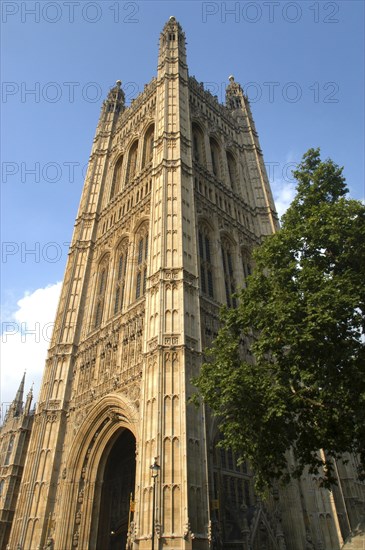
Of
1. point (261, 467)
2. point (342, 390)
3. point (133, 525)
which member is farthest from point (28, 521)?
point (342, 390)

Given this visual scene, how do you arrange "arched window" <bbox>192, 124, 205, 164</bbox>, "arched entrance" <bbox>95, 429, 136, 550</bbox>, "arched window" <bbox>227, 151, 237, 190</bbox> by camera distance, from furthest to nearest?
"arched window" <bbox>227, 151, 237, 190</bbox>
"arched window" <bbox>192, 124, 205, 164</bbox>
"arched entrance" <bbox>95, 429, 136, 550</bbox>

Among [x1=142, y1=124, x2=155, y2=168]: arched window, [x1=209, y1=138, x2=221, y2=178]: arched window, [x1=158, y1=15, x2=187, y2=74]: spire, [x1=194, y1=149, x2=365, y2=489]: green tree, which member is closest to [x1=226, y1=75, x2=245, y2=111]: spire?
[x1=158, y1=15, x2=187, y2=74]: spire

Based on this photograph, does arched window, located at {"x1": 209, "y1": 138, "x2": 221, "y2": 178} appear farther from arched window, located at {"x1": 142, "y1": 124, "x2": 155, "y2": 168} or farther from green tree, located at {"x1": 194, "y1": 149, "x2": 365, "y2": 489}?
green tree, located at {"x1": 194, "y1": 149, "x2": 365, "y2": 489}

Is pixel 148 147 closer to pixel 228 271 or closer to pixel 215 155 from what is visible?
pixel 215 155

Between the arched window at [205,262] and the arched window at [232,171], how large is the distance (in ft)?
29.3

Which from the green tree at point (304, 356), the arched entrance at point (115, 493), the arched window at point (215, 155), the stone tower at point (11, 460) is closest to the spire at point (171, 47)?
the arched window at point (215, 155)

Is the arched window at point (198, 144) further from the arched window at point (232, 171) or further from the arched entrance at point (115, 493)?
the arched entrance at point (115, 493)

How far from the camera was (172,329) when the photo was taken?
20.3 metres

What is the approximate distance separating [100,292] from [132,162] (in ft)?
43.4

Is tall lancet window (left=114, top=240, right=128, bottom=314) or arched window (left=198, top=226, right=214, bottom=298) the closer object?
arched window (left=198, top=226, right=214, bottom=298)

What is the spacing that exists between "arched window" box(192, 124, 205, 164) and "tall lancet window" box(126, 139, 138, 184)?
17.0 feet

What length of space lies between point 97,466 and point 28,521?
4092 mm

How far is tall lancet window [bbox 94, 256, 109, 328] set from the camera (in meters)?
28.8

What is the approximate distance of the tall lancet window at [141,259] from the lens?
85.5ft
